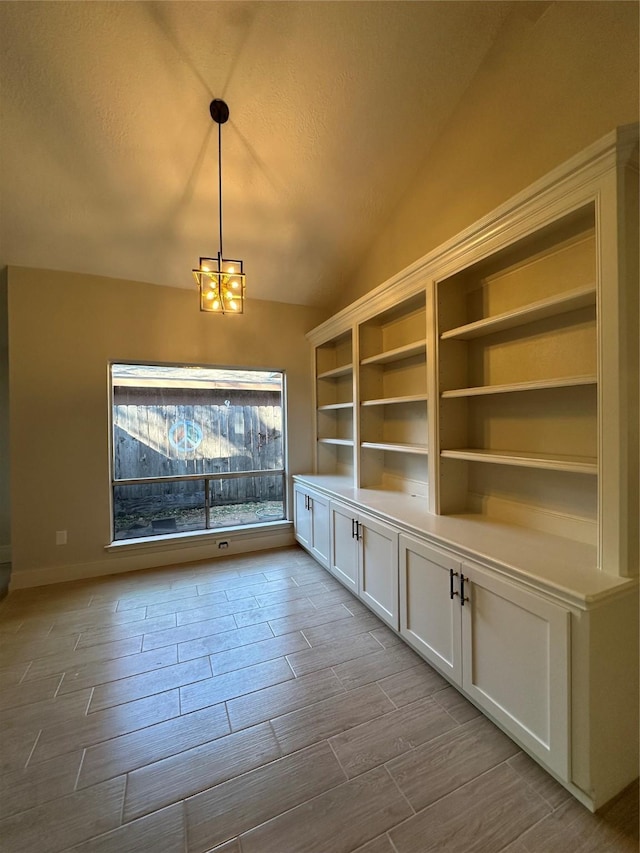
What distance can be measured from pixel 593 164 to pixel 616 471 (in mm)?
1264

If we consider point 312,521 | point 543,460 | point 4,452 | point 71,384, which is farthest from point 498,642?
point 4,452

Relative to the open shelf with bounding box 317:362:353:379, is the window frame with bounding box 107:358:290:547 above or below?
below

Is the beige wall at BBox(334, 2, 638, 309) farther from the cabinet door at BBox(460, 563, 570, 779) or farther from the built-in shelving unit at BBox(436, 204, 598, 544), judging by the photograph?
the cabinet door at BBox(460, 563, 570, 779)

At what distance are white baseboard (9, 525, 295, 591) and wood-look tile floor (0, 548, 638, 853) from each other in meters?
0.66

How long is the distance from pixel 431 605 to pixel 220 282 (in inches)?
89.2

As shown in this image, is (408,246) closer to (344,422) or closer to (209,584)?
(344,422)

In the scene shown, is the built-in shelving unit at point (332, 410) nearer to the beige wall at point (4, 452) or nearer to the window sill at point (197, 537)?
the window sill at point (197, 537)

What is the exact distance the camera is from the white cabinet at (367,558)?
88.9 inches

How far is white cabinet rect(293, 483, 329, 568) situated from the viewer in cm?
318

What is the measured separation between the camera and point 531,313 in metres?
1.80

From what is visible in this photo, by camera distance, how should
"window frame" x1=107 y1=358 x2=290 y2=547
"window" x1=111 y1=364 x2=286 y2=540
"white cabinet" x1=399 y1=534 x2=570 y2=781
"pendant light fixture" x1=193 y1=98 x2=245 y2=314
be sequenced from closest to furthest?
"white cabinet" x1=399 y1=534 x2=570 y2=781 → "pendant light fixture" x1=193 y1=98 x2=245 y2=314 → "window frame" x1=107 y1=358 x2=290 y2=547 → "window" x1=111 y1=364 x2=286 y2=540

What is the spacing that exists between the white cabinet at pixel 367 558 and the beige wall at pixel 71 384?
175 cm

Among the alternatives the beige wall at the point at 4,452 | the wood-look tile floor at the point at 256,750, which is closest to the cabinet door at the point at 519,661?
the wood-look tile floor at the point at 256,750

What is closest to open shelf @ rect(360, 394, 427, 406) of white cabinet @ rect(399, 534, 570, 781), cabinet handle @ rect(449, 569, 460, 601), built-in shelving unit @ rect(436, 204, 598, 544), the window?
built-in shelving unit @ rect(436, 204, 598, 544)
